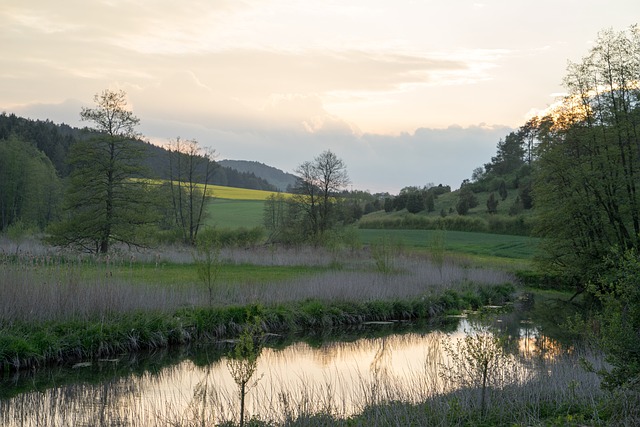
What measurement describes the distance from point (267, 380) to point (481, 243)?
43.1 m

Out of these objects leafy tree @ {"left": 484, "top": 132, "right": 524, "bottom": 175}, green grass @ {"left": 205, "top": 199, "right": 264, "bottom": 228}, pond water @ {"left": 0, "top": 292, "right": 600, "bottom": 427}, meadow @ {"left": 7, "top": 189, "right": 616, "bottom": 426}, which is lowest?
pond water @ {"left": 0, "top": 292, "right": 600, "bottom": 427}

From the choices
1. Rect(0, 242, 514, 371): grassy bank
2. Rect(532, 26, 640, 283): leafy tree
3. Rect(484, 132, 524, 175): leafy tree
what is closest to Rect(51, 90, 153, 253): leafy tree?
Rect(0, 242, 514, 371): grassy bank

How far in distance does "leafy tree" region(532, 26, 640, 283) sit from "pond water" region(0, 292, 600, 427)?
10591 mm

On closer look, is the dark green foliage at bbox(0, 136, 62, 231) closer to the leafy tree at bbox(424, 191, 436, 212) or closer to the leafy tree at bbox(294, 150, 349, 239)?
the leafy tree at bbox(294, 150, 349, 239)

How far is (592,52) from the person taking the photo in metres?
27.6

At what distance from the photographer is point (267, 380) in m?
11.3

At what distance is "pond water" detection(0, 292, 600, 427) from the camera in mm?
8539

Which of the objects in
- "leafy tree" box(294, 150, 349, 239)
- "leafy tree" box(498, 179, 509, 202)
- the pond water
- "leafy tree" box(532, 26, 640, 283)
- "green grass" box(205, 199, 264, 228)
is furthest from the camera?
"green grass" box(205, 199, 264, 228)

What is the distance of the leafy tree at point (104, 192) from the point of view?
2928cm

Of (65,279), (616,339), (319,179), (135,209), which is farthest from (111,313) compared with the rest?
(319,179)

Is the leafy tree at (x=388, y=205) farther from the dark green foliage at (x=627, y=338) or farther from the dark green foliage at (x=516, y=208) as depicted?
the dark green foliage at (x=627, y=338)

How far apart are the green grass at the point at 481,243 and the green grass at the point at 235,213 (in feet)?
57.5

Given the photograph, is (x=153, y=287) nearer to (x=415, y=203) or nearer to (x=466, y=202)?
(x=466, y=202)

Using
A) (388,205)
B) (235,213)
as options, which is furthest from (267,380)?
(235,213)
